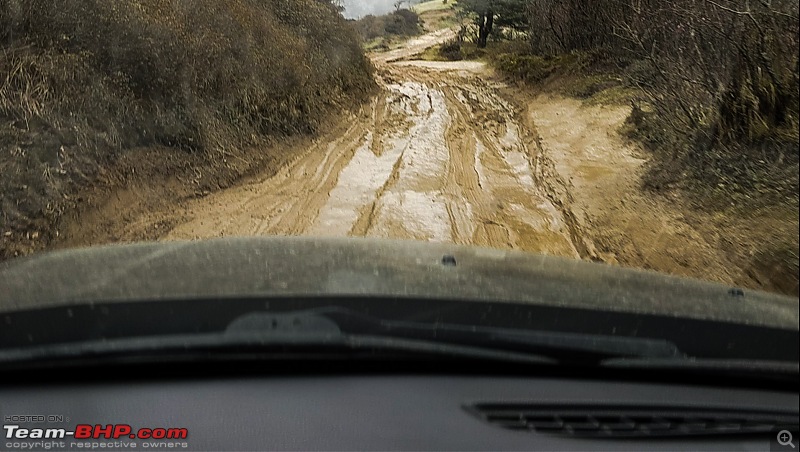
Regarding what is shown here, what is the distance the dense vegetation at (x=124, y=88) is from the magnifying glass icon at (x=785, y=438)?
630 cm

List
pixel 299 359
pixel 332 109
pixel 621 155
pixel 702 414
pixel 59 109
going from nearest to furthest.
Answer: pixel 702 414
pixel 299 359
pixel 59 109
pixel 621 155
pixel 332 109

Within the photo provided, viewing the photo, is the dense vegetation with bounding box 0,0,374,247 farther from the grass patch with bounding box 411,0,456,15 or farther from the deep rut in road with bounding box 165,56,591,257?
the grass patch with bounding box 411,0,456,15

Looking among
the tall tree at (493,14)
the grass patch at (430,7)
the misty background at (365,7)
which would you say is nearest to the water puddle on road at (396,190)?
the tall tree at (493,14)

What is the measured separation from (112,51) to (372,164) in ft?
12.1

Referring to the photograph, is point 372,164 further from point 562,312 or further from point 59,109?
point 562,312

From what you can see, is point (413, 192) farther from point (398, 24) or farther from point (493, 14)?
point (398, 24)

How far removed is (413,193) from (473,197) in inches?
28.9

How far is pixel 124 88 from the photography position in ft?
27.3

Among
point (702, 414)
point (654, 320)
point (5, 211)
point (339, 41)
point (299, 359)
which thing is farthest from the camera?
point (339, 41)

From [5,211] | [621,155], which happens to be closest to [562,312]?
[5,211]

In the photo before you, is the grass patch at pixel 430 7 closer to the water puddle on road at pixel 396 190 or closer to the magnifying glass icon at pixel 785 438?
the water puddle on road at pixel 396 190

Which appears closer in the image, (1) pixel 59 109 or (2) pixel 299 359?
(2) pixel 299 359

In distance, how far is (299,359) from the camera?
2.07 meters

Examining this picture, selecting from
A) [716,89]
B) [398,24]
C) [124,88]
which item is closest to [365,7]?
[398,24]
